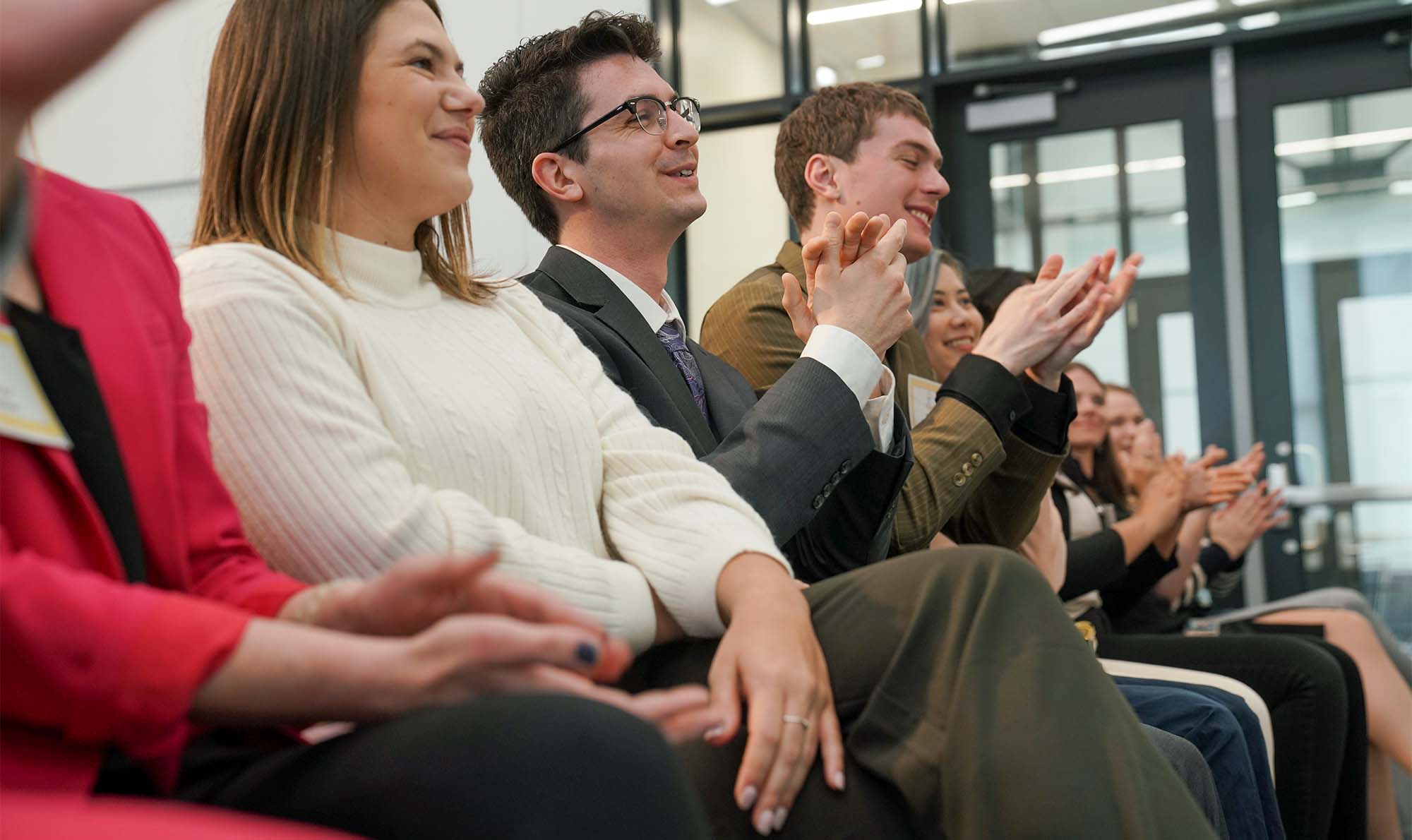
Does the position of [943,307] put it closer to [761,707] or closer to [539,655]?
[761,707]

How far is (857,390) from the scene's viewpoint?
5.19ft

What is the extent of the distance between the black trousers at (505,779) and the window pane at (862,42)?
4.71 meters

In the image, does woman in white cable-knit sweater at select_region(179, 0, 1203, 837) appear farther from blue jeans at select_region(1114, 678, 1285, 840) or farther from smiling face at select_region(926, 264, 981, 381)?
smiling face at select_region(926, 264, 981, 381)

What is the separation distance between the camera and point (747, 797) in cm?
102

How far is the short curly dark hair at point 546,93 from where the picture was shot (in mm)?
2287

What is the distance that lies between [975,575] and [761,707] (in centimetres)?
21

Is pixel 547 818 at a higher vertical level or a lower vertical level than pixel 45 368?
lower

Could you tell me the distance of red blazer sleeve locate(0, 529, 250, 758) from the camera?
2.33 ft

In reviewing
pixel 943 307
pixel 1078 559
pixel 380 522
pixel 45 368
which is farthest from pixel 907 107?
pixel 45 368

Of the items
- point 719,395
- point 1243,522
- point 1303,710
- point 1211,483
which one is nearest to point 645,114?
point 719,395

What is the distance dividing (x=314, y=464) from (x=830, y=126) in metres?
1.92

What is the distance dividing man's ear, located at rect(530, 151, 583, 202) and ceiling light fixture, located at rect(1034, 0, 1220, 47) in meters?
3.30

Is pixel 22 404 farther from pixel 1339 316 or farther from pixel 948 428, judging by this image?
pixel 1339 316

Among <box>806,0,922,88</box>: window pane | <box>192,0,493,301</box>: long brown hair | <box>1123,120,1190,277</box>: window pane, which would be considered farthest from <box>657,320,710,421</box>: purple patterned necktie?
<box>806,0,922,88</box>: window pane
